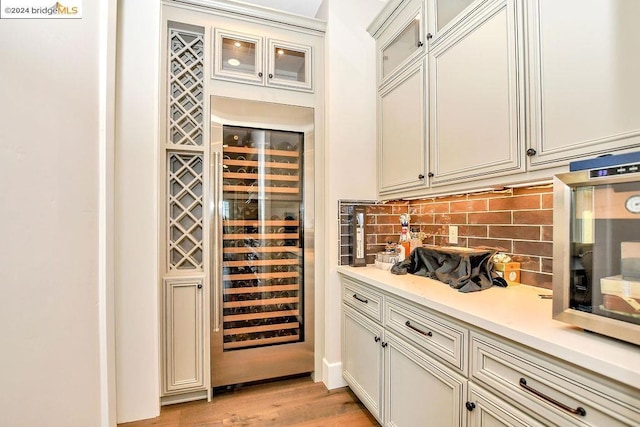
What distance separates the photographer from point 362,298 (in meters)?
1.98

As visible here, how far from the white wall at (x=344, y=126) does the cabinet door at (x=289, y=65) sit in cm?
18

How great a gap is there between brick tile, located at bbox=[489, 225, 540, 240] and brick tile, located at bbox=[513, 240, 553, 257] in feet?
0.10

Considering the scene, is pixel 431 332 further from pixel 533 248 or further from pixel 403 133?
pixel 403 133

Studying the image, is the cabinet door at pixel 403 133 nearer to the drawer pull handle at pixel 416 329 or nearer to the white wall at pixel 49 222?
the drawer pull handle at pixel 416 329

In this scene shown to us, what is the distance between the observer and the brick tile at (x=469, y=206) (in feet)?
6.06

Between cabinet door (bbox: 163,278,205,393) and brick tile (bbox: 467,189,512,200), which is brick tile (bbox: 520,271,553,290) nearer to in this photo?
brick tile (bbox: 467,189,512,200)

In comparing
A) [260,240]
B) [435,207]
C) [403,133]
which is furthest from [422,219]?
[260,240]

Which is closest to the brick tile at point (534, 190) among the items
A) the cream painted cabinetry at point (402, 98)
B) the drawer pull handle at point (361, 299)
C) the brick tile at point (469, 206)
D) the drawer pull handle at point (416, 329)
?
the brick tile at point (469, 206)

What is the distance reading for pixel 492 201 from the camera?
1.78m

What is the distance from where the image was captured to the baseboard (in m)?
2.28

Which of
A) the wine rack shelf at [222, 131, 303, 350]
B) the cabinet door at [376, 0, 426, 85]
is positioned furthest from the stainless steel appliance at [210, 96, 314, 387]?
the cabinet door at [376, 0, 426, 85]

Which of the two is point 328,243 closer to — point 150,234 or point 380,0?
point 150,234

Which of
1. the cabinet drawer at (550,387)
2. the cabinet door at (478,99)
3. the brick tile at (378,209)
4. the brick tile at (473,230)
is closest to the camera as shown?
the cabinet drawer at (550,387)

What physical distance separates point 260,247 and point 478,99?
1763 mm
